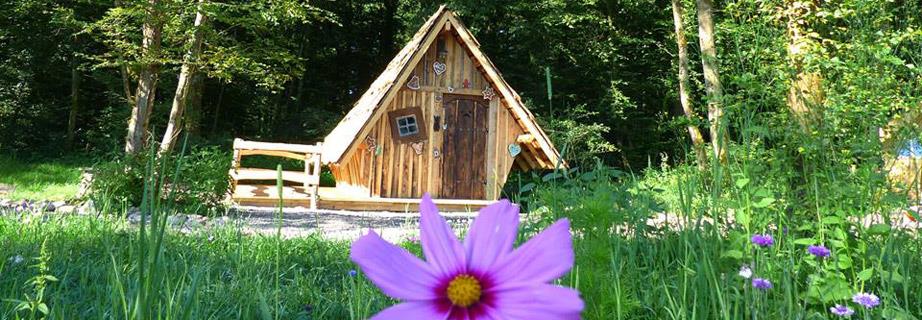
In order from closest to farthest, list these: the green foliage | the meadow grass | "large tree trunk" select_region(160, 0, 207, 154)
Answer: the meadow grass < the green foliage < "large tree trunk" select_region(160, 0, 207, 154)

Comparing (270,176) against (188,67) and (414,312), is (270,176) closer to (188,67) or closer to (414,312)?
(188,67)

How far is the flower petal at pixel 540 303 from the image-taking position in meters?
0.33

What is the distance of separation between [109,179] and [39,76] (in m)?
20.7

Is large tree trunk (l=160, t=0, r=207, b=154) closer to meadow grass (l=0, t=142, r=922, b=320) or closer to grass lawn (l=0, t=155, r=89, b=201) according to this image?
grass lawn (l=0, t=155, r=89, b=201)

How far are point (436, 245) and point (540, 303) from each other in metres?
→ 0.09

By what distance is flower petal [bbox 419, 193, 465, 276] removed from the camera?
1.34 ft

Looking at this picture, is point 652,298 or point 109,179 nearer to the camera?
point 652,298

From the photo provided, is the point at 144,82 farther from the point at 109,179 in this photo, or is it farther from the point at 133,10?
the point at 109,179

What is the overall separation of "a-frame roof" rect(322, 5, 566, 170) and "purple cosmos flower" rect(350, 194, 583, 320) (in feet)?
42.8

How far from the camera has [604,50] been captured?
79.3 ft

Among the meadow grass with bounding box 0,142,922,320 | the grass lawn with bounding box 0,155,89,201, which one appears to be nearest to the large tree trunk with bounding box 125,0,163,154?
the grass lawn with bounding box 0,155,89,201

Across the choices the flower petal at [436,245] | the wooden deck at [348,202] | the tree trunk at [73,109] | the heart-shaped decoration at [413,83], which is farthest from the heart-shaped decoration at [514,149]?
the tree trunk at [73,109]

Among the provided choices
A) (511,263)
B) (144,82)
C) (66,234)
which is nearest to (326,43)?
(144,82)

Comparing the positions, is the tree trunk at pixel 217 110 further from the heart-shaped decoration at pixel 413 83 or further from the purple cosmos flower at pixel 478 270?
the purple cosmos flower at pixel 478 270
